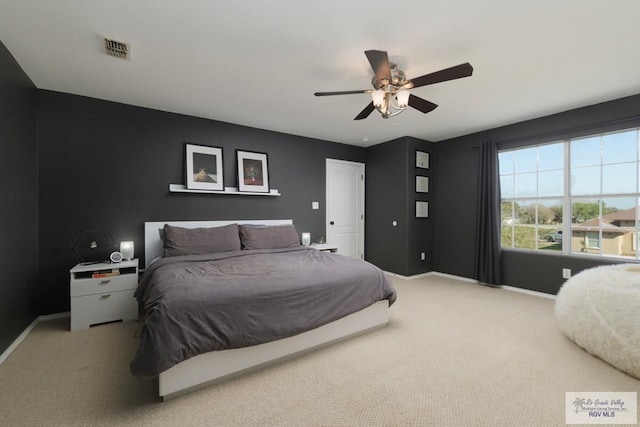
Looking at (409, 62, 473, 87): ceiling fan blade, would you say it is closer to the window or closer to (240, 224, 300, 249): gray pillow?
(240, 224, 300, 249): gray pillow

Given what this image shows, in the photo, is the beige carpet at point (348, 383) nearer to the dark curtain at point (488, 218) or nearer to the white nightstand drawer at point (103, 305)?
the white nightstand drawer at point (103, 305)

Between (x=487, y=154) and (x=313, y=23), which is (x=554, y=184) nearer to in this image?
(x=487, y=154)

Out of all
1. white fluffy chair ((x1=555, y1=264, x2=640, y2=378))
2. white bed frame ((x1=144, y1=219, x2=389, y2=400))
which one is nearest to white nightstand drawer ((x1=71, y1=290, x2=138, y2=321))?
white bed frame ((x1=144, y1=219, x2=389, y2=400))

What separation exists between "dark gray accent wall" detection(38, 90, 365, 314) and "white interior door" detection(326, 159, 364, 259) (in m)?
1.34

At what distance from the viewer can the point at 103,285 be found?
2879 mm

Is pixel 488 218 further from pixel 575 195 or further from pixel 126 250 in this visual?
pixel 126 250

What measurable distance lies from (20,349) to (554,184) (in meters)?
6.20

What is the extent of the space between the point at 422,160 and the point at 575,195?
2.19m

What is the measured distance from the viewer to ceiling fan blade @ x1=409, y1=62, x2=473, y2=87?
1.94 metres

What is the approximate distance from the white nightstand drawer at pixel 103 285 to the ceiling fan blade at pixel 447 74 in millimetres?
3414

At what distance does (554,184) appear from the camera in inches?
152

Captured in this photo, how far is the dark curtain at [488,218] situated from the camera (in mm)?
4246

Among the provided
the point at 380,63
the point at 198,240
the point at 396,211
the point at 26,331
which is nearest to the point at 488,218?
the point at 396,211

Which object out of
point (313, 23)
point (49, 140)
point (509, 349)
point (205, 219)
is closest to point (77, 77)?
point (49, 140)
